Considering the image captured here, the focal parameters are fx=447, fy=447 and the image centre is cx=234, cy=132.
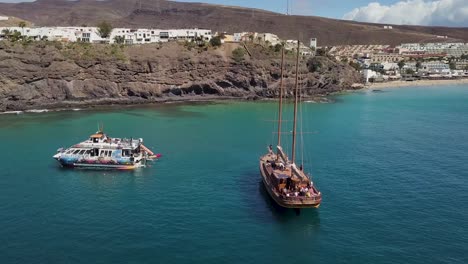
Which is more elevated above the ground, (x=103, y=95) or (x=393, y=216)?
(x=103, y=95)

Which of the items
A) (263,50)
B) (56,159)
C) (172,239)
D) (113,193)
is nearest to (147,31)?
(263,50)

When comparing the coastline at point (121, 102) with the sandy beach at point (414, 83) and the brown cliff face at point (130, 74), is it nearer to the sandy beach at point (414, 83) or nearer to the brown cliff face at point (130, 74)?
the brown cliff face at point (130, 74)

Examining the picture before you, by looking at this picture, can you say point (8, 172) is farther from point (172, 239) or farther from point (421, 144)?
point (421, 144)

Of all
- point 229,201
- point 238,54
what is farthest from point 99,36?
point 229,201

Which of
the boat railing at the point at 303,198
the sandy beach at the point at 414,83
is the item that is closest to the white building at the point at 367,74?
the sandy beach at the point at 414,83

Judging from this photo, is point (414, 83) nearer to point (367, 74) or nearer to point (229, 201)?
point (367, 74)

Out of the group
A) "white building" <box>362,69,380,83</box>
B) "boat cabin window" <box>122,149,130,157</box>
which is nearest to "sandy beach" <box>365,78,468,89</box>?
"white building" <box>362,69,380,83</box>
